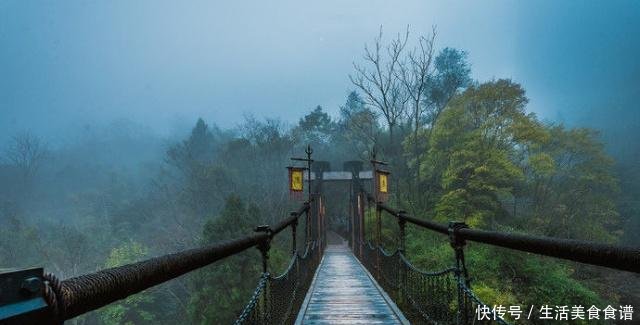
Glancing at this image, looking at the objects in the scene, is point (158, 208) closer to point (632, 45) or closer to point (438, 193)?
point (438, 193)

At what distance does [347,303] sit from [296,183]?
6.50 m

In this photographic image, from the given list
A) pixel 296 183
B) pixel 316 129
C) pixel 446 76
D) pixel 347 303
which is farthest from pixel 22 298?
pixel 316 129

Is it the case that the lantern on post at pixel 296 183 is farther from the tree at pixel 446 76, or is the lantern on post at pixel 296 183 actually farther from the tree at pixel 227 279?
the tree at pixel 446 76

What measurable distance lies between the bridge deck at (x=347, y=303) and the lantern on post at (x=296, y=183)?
13.9 ft

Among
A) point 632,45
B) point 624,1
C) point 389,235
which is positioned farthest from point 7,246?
point 624,1

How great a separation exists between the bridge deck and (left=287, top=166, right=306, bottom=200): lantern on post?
13.9 ft

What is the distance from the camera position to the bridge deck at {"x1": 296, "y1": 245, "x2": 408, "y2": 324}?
13.3 ft

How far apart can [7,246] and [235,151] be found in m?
18.1

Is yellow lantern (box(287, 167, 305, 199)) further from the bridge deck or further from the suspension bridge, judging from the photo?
the suspension bridge

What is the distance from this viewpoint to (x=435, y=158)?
1712cm

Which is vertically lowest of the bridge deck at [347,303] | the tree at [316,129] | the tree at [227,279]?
the tree at [227,279]

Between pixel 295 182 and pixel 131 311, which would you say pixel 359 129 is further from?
pixel 131 311

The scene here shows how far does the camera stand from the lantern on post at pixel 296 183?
36.4ft

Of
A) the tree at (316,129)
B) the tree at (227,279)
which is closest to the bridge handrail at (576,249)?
the tree at (227,279)
